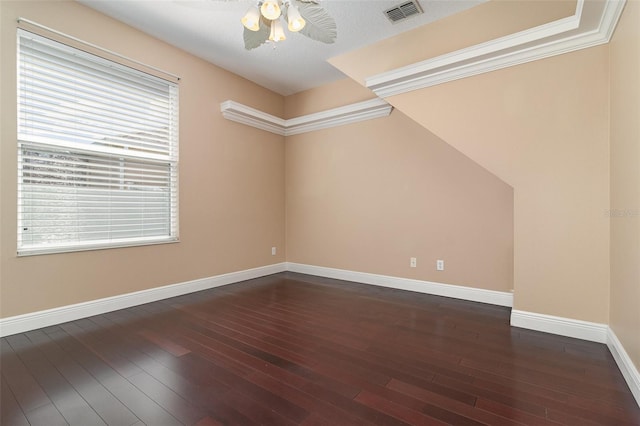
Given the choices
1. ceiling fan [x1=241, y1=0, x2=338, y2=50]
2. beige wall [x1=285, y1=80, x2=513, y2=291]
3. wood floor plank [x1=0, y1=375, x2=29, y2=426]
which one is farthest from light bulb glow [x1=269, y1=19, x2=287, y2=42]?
wood floor plank [x1=0, y1=375, x2=29, y2=426]

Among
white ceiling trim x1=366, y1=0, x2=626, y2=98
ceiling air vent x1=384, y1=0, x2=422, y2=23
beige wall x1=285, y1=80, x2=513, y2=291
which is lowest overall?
beige wall x1=285, y1=80, x2=513, y2=291

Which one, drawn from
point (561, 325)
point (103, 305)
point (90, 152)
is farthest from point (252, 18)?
point (561, 325)

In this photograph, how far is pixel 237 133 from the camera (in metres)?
4.18

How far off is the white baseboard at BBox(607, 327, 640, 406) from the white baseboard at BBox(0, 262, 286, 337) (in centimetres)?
390

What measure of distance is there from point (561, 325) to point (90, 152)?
456 cm

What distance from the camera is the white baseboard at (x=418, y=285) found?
3148 millimetres

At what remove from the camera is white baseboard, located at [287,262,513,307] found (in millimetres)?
3148

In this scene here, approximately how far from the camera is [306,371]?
1868mm

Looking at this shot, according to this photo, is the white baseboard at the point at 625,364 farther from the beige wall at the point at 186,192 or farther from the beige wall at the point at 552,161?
the beige wall at the point at 186,192

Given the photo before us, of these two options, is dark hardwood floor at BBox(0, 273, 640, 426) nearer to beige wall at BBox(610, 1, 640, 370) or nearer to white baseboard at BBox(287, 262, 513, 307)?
white baseboard at BBox(287, 262, 513, 307)

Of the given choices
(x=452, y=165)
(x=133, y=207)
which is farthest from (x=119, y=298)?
(x=452, y=165)

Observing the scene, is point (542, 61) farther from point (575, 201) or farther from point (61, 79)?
point (61, 79)

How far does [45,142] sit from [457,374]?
3.78 meters

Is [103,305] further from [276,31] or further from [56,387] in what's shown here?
[276,31]
